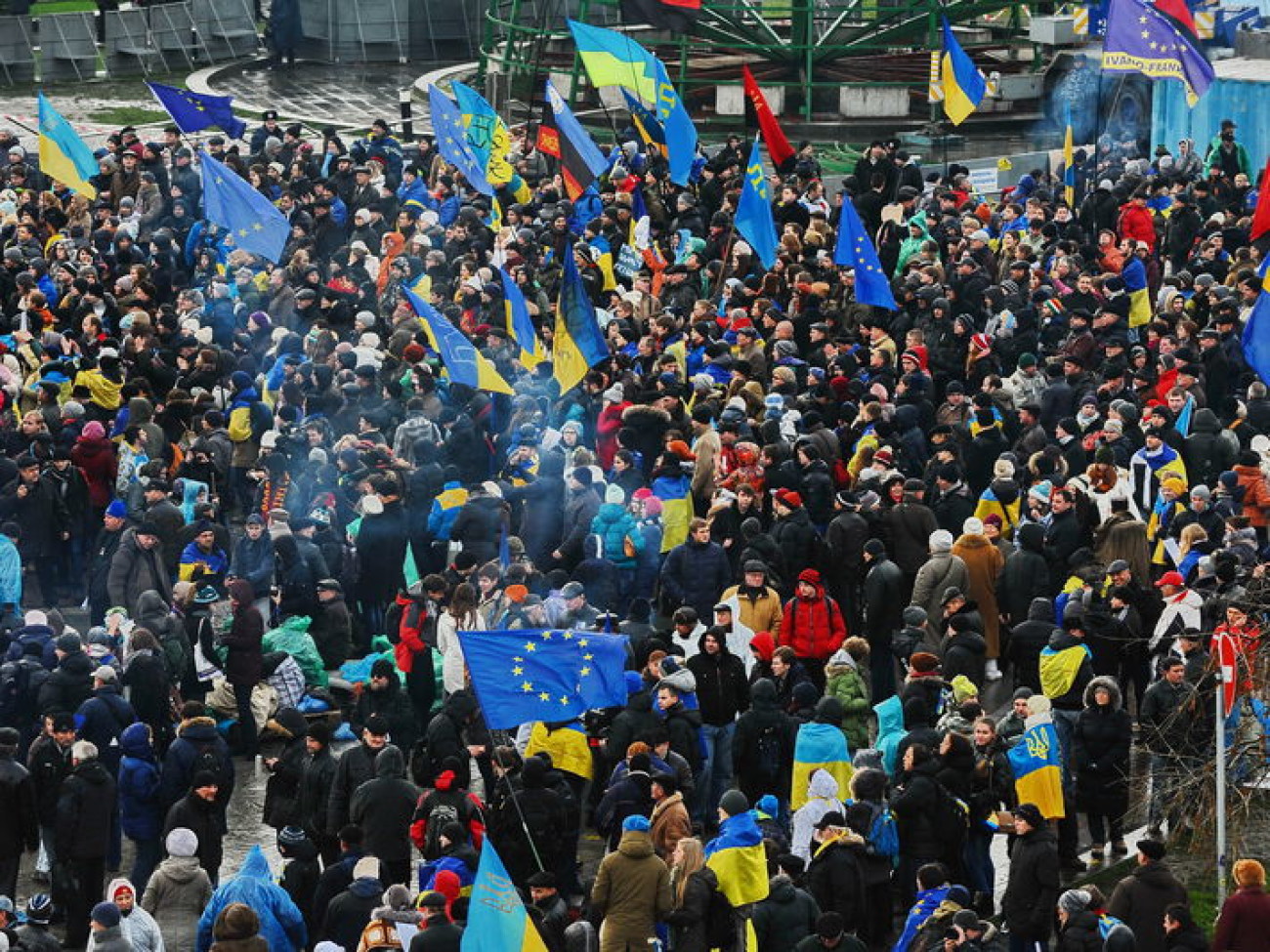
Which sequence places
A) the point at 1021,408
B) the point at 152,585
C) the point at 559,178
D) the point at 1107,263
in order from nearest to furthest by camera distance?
the point at 152,585
the point at 1021,408
the point at 1107,263
the point at 559,178

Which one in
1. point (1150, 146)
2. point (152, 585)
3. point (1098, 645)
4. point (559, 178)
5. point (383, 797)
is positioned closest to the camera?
point (383, 797)

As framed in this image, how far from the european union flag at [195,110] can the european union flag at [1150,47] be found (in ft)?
34.7

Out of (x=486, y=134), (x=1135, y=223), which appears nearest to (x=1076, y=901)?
(x=1135, y=223)

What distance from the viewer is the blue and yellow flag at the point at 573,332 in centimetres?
2106

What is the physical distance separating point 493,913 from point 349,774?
118 inches

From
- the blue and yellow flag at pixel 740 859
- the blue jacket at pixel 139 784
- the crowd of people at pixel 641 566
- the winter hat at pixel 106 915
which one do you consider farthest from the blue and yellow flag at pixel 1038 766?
the winter hat at pixel 106 915

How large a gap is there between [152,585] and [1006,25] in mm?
27275

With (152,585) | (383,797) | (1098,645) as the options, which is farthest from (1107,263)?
(383,797)

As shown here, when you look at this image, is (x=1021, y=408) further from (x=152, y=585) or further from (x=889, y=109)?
(x=889, y=109)

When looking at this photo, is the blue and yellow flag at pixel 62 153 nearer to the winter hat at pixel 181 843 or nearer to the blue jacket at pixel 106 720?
the blue jacket at pixel 106 720

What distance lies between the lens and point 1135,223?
2769cm

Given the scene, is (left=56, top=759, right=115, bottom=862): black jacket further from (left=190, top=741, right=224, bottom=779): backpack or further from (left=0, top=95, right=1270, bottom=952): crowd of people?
(left=190, top=741, right=224, bottom=779): backpack

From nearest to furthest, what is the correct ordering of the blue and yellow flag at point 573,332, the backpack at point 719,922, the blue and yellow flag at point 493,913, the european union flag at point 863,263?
the blue and yellow flag at point 493,913
the backpack at point 719,922
the blue and yellow flag at point 573,332
the european union flag at point 863,263

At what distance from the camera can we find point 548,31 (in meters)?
38.6
